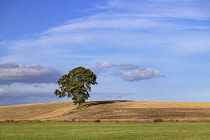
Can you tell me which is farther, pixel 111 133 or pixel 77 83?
pixel 77 83

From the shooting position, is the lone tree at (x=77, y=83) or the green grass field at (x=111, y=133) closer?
the green grass field at (x=111, y=133)

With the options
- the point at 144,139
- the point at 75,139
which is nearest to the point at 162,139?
the point at 144,139

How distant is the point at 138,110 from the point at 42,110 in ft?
Answer: 92.4

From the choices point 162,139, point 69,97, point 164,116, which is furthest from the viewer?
point 69,97

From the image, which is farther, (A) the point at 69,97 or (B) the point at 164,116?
(A) the point at 69,97

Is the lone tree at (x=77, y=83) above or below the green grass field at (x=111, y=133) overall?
above

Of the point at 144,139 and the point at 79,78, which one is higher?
the point at 79,78

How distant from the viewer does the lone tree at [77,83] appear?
82.4m

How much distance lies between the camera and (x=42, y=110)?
91562 mm

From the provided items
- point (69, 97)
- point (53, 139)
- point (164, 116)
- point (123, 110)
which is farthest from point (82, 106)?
point (53, 139)

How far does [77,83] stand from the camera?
269ft

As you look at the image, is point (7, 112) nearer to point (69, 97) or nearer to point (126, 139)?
point (69, 97)

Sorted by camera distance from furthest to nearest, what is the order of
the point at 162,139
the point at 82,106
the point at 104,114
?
the point at 82,106
the point at 104,114
the point at 162,139

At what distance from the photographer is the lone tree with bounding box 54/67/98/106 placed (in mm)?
82375
